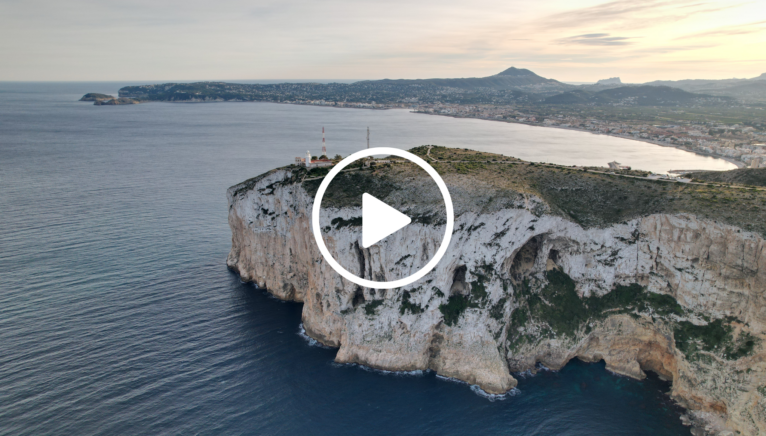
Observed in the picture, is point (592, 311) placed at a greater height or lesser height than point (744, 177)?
lesser

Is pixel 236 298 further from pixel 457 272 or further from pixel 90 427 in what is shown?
pixel 457 272

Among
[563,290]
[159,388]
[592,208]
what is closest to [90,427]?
[159,388]

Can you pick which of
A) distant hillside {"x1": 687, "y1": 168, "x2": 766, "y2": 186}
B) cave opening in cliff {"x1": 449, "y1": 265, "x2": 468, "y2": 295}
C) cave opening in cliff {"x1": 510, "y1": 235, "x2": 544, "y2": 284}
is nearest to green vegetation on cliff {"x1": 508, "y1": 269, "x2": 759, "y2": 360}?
cave opening in cliff {"x1": 510, "y1": 235, "x2": 544, "y2": 284}

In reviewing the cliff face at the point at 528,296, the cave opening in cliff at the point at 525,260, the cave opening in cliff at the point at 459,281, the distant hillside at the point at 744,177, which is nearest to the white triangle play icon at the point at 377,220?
the cliff face at the point at 528,296

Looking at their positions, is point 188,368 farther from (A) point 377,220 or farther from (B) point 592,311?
(B) point 592,311

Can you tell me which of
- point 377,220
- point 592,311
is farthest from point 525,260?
point 377,220

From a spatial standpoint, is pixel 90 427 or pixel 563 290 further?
pixel 563 290

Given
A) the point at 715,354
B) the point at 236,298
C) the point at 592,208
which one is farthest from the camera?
the point at 236,298
